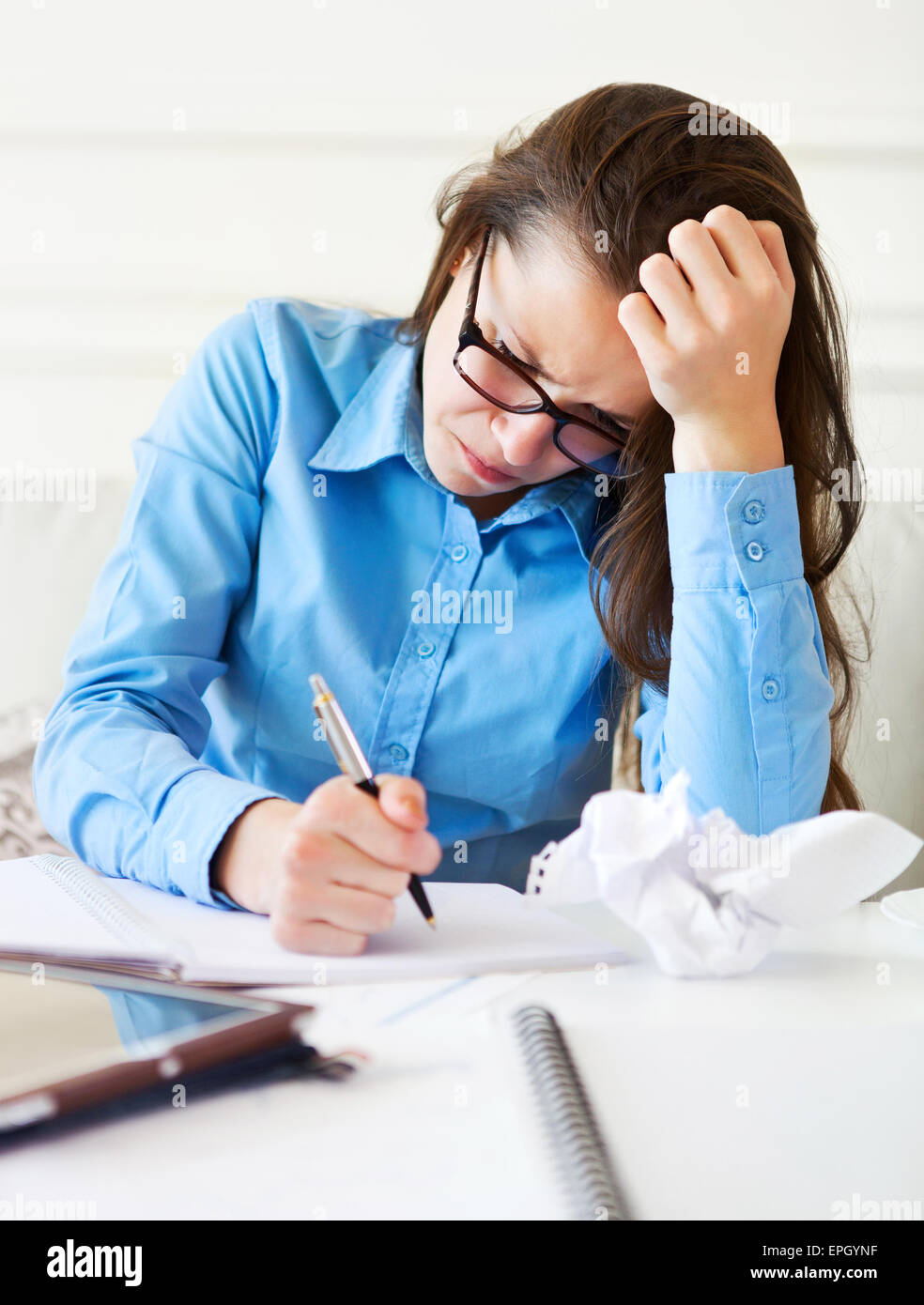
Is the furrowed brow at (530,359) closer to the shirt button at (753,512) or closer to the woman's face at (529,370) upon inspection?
the woman's face at (529,370)

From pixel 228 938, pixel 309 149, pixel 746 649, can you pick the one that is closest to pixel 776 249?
pixel 746 649

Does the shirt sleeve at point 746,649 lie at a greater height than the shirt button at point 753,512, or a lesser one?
lesser

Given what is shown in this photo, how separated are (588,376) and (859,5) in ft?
3.61

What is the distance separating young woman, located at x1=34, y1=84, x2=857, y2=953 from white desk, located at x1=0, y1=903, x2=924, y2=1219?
20 cm

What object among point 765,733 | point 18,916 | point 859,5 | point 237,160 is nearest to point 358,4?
point 237,160

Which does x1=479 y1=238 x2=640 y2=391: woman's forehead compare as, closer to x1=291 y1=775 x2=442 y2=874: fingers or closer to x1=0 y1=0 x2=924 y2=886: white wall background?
x1=291 y1=775 x2=442 y2=874: fingers

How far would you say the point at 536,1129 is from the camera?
1.34 ft

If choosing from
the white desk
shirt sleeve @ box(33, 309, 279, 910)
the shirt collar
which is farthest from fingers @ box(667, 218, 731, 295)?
the white desk

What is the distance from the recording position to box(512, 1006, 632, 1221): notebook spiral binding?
1.19ft

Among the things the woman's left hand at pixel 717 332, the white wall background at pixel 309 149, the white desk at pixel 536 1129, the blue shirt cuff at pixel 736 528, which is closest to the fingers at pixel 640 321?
the woman's left hand at pixel 717 332

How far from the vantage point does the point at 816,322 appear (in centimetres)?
91

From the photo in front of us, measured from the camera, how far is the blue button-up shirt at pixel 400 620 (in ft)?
2.68

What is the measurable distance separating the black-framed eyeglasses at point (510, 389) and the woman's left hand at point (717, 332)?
6 cm
